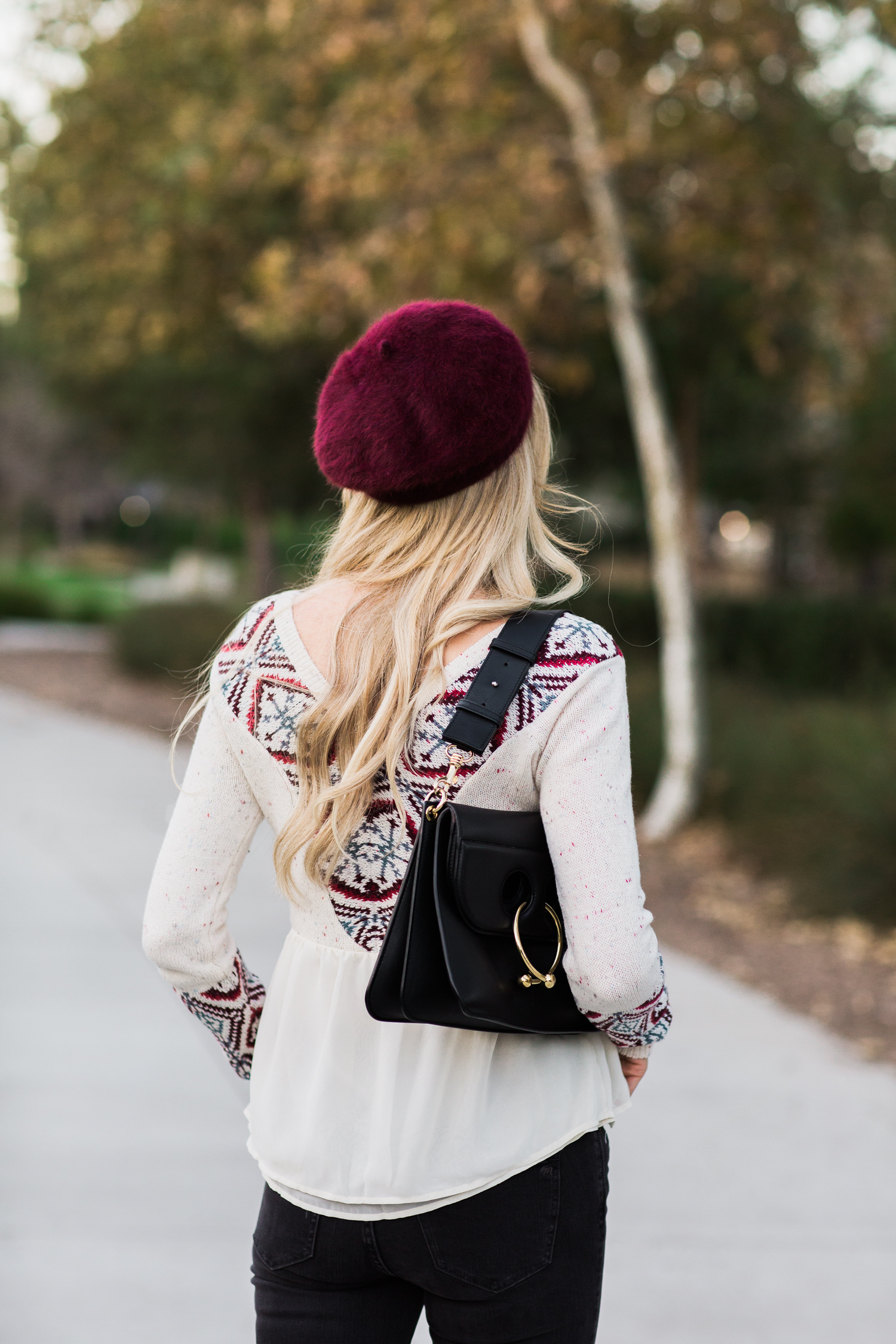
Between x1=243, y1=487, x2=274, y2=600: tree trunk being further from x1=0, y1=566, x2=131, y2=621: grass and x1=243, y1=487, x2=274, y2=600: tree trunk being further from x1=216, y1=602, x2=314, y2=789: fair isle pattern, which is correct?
x1=216, y1=602, x2=314, y2=789: fair isle pattern

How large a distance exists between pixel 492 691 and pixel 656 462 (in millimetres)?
6858

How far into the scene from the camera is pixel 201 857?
1.55 m

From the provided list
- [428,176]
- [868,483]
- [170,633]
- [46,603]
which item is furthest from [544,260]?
[46,603]

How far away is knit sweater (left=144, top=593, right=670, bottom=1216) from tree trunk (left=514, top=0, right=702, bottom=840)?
6.69m

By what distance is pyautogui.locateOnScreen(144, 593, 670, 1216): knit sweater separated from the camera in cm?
139

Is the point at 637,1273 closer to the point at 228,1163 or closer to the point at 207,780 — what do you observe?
the point at 228,1163

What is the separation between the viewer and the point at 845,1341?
9.28 ft

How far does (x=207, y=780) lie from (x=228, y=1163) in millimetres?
2372

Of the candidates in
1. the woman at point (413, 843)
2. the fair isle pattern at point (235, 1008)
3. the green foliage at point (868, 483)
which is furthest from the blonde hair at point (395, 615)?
the green foliage at point (868, 483)

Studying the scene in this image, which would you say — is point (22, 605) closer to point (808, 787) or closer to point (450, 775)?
point (808, 787)

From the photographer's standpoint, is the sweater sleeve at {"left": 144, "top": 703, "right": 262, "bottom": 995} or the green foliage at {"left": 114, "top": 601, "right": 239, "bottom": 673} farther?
the green foliage at {"left": 114, "top": 601, "right": 239, "bottom": 673}

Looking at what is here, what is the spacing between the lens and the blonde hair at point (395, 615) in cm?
141

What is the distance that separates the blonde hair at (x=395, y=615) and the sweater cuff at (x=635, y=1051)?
41 cm

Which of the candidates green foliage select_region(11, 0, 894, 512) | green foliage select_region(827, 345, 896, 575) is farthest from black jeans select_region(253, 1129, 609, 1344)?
green foliage select_region(827, 345, 896, 575)
